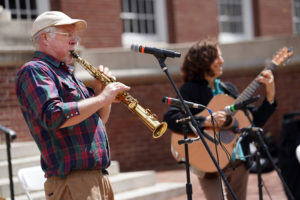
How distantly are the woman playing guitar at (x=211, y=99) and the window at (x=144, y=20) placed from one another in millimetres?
5905

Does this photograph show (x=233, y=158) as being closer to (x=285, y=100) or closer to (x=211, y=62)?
(x=211, y=62)

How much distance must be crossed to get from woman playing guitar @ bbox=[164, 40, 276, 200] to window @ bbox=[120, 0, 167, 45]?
5.91m

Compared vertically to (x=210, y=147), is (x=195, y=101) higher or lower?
higher

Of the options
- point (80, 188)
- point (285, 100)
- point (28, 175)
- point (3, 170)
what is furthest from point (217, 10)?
point (80, 188)

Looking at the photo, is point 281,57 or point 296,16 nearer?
point 281,57

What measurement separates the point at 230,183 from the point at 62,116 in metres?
1.93

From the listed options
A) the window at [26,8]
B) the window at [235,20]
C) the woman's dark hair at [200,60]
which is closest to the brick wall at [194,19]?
the window at [235,20]

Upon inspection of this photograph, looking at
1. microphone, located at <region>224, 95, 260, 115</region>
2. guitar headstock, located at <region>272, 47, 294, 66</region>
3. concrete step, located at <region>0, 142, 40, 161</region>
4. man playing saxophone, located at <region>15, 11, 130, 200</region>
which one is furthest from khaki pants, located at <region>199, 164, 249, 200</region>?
concrete step, located at <region>0, 142, 40, 161</region>

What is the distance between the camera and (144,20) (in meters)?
10.5

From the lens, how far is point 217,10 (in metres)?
11.2

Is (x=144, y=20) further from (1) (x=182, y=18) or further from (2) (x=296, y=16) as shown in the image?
(2) (x=296, y=16)

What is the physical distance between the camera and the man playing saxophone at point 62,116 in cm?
277

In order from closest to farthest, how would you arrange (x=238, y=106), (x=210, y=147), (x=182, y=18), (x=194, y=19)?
(x=238, y=106) → (x=210, y=147) → (x=182, y=18) → (x=194, y=19)

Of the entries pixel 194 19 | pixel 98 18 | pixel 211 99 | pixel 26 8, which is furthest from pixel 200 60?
pixel 194 19
